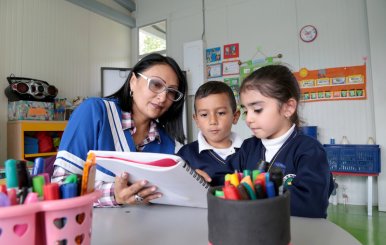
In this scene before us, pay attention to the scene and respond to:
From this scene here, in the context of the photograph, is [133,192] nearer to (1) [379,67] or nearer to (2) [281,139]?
(2) [281,139]

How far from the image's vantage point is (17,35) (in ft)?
10.8

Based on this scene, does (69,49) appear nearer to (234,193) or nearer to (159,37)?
(159,37)

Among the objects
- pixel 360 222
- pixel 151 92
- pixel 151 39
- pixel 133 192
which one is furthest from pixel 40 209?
pixel 151 39

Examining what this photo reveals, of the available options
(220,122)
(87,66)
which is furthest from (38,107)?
(220,122)

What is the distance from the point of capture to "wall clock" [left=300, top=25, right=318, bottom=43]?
11.1ft

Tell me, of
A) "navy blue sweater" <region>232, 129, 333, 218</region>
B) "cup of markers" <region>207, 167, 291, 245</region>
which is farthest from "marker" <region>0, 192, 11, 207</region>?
"navy blue sweater" <region>232, 129, 333, 218</region>

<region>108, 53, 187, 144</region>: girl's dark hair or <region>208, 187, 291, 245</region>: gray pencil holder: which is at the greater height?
<region>108, 53, 187, 144</region>: girl's dark hair

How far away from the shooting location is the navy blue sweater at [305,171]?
2.17 ft

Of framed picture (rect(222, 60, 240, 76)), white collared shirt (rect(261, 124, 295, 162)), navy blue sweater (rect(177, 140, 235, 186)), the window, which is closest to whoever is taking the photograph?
white collared shirt (rect(261, 124, 295, 162))

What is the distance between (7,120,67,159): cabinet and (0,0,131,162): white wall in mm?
107

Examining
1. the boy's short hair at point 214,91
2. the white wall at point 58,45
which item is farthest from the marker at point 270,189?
the white wall at point 58,45

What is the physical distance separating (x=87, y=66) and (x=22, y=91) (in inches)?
49.9

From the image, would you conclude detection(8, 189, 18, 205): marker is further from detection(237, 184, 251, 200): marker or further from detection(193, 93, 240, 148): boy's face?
detection(193, 93, 240, 148): boy's face

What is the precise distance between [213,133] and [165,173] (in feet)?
2.13
